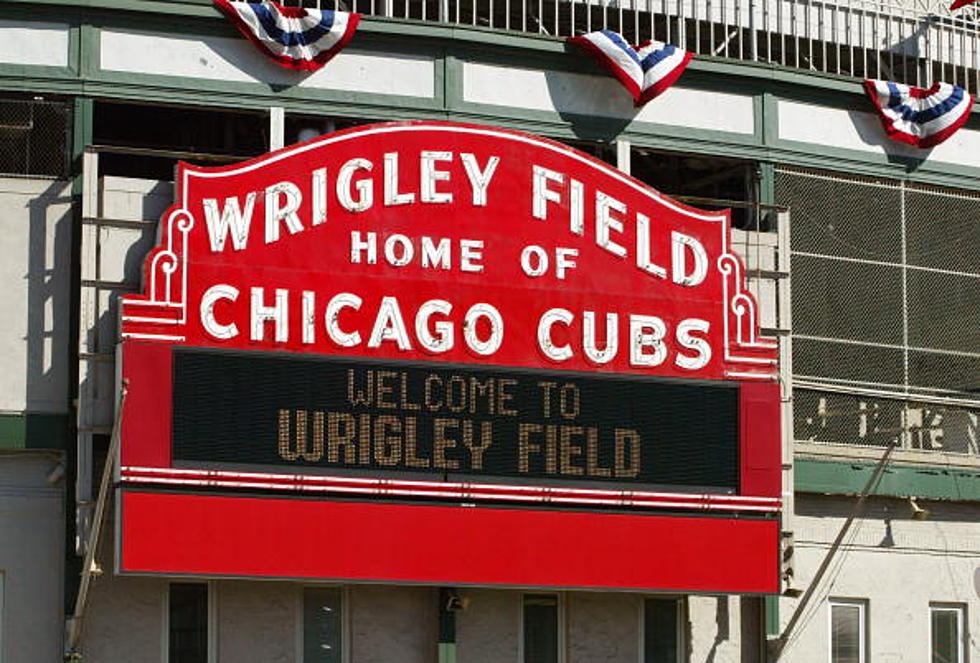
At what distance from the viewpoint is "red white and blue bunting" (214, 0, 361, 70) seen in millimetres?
31344

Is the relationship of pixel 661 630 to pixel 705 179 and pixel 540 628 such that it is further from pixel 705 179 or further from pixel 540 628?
pixel 705 179

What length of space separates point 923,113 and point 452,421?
9.56 metres

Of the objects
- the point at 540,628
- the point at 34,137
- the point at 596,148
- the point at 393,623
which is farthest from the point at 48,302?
the point at 596,148

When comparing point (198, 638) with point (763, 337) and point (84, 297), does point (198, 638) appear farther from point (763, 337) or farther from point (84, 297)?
point (763, 337)

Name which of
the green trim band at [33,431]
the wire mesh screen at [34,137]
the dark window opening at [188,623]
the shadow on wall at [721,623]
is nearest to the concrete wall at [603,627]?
the shadow on wall at [721,623]

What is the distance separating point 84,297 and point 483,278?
16.7 ft

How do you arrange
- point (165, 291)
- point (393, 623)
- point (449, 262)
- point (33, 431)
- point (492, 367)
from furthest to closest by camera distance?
1. point (393, 623)
2. point (449, 262)
3. point (492, 367)
4. point (33, 431)
5. point (165, 291)

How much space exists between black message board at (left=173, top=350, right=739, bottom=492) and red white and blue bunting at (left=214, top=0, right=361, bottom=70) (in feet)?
14.4

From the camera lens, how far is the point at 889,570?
34469 millimetres

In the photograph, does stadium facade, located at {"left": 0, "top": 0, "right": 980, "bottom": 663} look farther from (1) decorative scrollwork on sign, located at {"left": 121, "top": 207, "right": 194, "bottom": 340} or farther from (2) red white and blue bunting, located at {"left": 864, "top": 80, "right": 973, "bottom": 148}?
(2) red white and blue bunting, located at {"left": 864, "top": 80, "right": 973, "bottom": 148}

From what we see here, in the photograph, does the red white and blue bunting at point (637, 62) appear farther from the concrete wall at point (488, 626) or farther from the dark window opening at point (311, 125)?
the concrete wall at point (488, 626)

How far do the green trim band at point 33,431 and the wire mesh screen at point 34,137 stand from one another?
3196mm

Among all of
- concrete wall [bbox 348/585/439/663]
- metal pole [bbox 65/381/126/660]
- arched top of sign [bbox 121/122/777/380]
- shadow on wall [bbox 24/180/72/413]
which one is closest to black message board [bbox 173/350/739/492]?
arched top of sign [bbox 121/122/777/380]

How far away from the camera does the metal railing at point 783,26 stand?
35.1 metres
